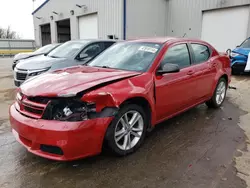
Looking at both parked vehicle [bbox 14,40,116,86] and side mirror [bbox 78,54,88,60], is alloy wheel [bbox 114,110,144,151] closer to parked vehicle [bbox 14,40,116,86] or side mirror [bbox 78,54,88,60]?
parked vehicle [bbox 14,40,116,86]

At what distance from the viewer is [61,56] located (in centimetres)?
682

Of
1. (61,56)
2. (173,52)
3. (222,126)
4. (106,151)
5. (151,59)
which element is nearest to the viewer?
(106,151)

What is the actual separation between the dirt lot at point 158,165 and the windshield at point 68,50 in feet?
10.7

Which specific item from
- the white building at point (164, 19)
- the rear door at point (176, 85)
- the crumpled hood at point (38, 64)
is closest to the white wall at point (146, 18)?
the white building at point (164, 19)

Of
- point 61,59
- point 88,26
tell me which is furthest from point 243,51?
point 88,26

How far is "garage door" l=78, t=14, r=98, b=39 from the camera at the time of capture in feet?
56.7

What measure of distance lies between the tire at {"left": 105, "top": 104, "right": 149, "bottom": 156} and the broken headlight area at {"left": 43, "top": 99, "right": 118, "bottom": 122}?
12.0 inches

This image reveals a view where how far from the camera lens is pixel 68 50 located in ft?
23.1

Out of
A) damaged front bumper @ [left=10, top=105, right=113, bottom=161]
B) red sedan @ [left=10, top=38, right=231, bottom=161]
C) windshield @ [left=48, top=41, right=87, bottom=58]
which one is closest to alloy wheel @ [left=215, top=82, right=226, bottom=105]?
red sedan @ [left=10, top=38, right=231, bottom=161]

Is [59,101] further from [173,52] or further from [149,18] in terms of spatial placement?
[149,18]

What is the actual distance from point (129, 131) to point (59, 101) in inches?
40.3

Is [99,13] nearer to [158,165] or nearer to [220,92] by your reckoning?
[220,92]

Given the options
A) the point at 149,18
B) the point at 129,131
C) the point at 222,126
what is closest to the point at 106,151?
the point at 129,131

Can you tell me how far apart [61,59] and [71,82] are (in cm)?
386
